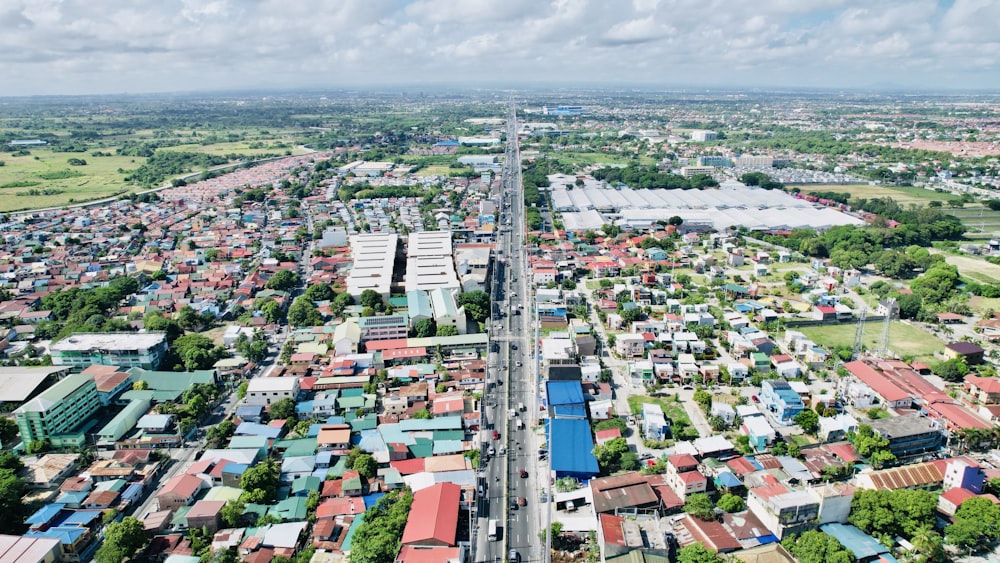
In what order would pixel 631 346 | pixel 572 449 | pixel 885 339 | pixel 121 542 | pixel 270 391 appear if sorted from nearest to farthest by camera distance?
pixel 121 542, pixel 572 449, pixel 270 391, pixel 631 346, pixel 885 339

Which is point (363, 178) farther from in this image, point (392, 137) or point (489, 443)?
point (489, 443)

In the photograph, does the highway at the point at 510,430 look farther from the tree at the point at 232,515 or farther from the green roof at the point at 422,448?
the tree at the point at 232,515

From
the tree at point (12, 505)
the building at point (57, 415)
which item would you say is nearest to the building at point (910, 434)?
the tree at point (12, 505)

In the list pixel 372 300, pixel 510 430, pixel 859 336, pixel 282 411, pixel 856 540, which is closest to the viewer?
pixel 856 540

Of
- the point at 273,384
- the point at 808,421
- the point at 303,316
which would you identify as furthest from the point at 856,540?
the point at 303,316

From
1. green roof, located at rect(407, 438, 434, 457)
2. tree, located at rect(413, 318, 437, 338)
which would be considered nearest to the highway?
green roof, located at rect(407, 438, 434, 457)

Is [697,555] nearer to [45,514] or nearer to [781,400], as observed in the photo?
[781,400]
